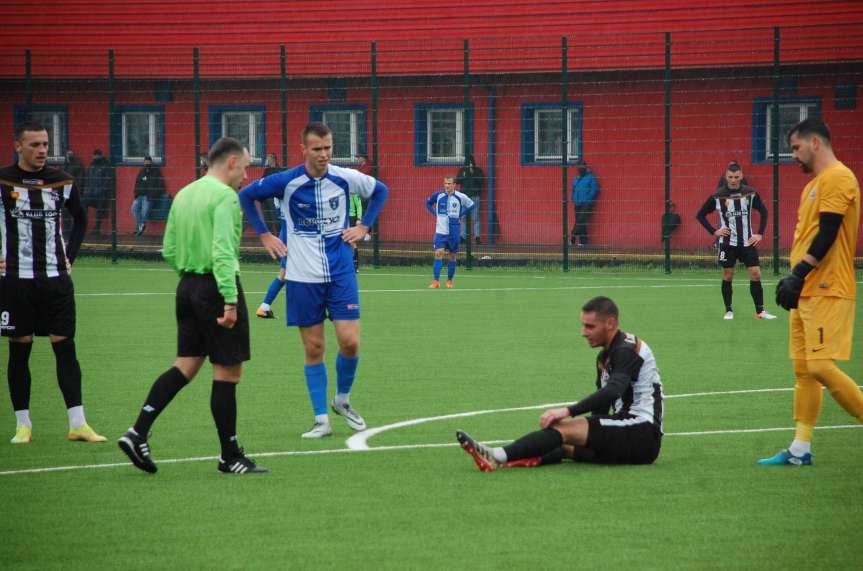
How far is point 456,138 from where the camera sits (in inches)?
1211

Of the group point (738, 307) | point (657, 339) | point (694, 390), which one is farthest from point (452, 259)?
point (694, 390)

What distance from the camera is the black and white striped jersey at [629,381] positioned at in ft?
25.7

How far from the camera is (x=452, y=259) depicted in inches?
915

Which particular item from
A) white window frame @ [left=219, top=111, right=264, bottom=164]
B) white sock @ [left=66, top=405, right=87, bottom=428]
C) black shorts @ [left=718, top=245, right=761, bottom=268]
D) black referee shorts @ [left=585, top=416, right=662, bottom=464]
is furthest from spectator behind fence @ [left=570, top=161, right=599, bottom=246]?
black referee shorts @ [left=585, top=416, right=662, bottom=464]

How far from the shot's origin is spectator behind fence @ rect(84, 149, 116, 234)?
31062 millimetres

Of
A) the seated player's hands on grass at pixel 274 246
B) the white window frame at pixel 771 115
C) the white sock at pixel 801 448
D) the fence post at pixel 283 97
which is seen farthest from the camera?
the fence post at pixel 283 97

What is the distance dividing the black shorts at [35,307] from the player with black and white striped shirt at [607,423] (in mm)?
2951

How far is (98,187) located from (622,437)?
2505 cm

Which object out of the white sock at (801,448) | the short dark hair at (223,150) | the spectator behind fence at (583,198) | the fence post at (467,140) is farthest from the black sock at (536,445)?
the spectator behind fence at (583,198)

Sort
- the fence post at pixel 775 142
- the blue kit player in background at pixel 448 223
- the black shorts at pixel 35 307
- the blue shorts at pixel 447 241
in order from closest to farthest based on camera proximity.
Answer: the black shorts at pixel 35 307 → the blue kit player in background at pixel 448 223 → the blue shorts at pixel 447 241 → the fence post at pixel 775 142

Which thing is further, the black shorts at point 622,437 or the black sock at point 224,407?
the black shorts at point 622,437

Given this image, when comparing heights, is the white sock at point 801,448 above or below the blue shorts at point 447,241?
below

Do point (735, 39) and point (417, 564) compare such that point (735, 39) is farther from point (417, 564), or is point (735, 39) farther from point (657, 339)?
point (417, 564)

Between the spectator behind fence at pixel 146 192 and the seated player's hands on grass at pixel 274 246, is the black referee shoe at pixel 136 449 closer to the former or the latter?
the seated player's hands on grass at pixel 274 246
